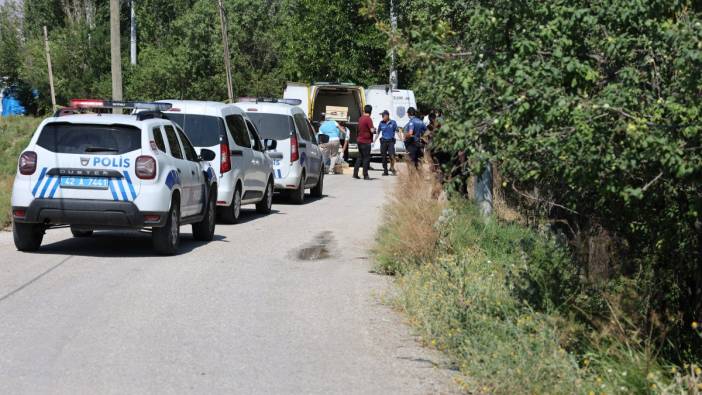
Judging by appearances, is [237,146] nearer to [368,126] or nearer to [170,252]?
[170,252]

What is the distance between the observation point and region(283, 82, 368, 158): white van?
35.2 metres

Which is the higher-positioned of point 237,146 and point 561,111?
point 561,111

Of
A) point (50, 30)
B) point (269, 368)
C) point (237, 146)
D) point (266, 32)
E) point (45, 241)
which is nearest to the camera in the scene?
point (269, 368)

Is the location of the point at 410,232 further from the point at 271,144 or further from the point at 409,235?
the point at 271,144

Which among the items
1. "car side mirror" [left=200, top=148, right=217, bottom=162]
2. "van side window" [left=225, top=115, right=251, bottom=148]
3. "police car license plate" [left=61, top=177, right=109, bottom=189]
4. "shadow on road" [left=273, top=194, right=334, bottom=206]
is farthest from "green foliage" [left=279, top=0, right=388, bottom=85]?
"police car license plate" [left=61, top=177, right=109, bottom=189]

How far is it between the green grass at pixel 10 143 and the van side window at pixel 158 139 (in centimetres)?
796

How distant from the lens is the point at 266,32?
73125 millimetres

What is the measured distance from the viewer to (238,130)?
1947cm

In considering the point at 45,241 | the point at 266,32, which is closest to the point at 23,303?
the point at 45,241

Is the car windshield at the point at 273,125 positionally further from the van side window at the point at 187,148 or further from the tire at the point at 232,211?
the van side window at the point at 187,148

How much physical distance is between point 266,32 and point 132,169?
A: 60.4 metres

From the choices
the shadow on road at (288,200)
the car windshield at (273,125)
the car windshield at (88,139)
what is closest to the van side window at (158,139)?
the car windshield at (88,139)

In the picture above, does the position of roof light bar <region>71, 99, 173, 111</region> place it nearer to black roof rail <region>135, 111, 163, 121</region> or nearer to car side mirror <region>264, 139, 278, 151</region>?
black roof rail <region>135, 111, 163, 121</region>

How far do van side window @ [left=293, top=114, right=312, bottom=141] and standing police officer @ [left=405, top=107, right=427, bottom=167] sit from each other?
2104 mm
